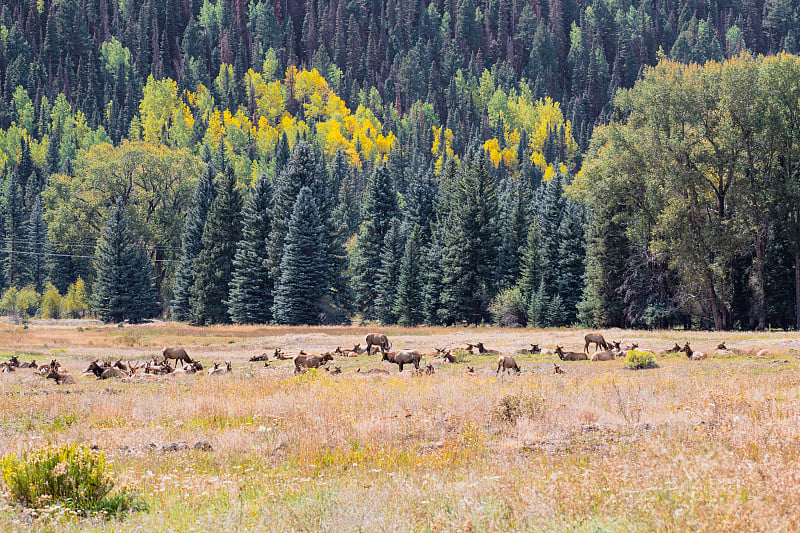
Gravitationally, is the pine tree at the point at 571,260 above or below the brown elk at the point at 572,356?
above

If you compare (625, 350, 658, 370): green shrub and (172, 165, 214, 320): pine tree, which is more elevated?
(172, 165, 214, 320): pine tree

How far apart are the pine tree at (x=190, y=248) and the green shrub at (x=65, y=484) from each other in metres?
70.2

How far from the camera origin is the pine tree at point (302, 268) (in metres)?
68.7

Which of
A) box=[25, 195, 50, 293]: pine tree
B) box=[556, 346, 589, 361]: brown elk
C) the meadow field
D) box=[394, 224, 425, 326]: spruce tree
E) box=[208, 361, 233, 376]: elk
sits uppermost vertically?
box=[25, 195, 50, 293]: pine tree

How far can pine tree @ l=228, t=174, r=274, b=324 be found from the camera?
72125 millimetres

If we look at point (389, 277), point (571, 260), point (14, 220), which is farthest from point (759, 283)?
point (14, 220)

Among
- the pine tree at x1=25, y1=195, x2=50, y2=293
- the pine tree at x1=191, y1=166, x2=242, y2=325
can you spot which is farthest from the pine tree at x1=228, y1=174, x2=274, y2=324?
the pine tree at x1=25, y1=195, x2=50, y2=293

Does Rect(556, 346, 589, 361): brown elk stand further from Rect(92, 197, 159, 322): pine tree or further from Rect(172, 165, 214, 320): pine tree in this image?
Rect(92, 197, 159, 322): pine tree

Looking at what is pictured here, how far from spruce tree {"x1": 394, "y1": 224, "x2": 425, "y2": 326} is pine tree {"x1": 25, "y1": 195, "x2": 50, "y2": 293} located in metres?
62.2

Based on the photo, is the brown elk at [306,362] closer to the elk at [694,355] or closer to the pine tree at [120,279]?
the elk at [694,355]

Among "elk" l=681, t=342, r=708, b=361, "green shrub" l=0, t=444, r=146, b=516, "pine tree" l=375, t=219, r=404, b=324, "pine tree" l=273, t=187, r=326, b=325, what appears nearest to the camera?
"green shrub" l=0, t=444, r=146, b=516

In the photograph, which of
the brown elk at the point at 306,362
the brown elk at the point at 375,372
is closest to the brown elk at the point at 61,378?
the brown elk at the point at 306,362

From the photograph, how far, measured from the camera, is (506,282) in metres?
73.5

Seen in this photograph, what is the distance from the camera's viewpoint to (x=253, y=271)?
239ft
